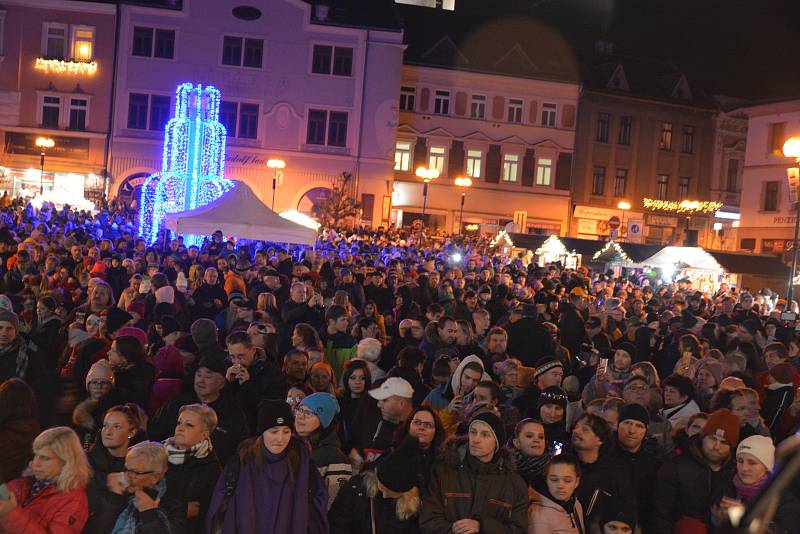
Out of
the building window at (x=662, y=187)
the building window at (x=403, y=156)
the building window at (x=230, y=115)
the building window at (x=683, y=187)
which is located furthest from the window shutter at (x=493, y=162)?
the building window at (x=230, y=115)

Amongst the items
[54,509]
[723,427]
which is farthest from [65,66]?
[723,427]

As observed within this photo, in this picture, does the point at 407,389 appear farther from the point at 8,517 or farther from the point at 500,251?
the point at 500,251

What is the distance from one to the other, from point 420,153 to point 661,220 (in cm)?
1414

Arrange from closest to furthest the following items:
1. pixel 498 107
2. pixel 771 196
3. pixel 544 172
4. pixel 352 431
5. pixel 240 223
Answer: pixel 352 431
pixel 240 223
pixel 771 196
pixel 498 107
pixel 544 172

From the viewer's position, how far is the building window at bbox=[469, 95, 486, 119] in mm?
44406

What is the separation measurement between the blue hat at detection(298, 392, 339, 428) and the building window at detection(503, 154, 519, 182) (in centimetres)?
3982

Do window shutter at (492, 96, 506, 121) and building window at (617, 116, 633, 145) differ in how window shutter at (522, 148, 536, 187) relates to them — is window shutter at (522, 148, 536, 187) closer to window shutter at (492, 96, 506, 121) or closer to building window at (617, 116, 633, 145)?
window shutter at (492, 96, 506, 121)

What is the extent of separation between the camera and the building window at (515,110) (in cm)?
4469

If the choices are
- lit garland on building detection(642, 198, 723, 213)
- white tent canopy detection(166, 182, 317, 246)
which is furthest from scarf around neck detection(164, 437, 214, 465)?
lit garland on building detection(642, 198, 723, 213)

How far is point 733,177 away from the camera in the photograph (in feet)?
163

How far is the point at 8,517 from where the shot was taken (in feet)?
14.2

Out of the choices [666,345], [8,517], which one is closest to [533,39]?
[666,345]

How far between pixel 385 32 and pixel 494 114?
8.09 metres

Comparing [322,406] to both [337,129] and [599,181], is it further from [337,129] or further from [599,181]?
[599,181]
